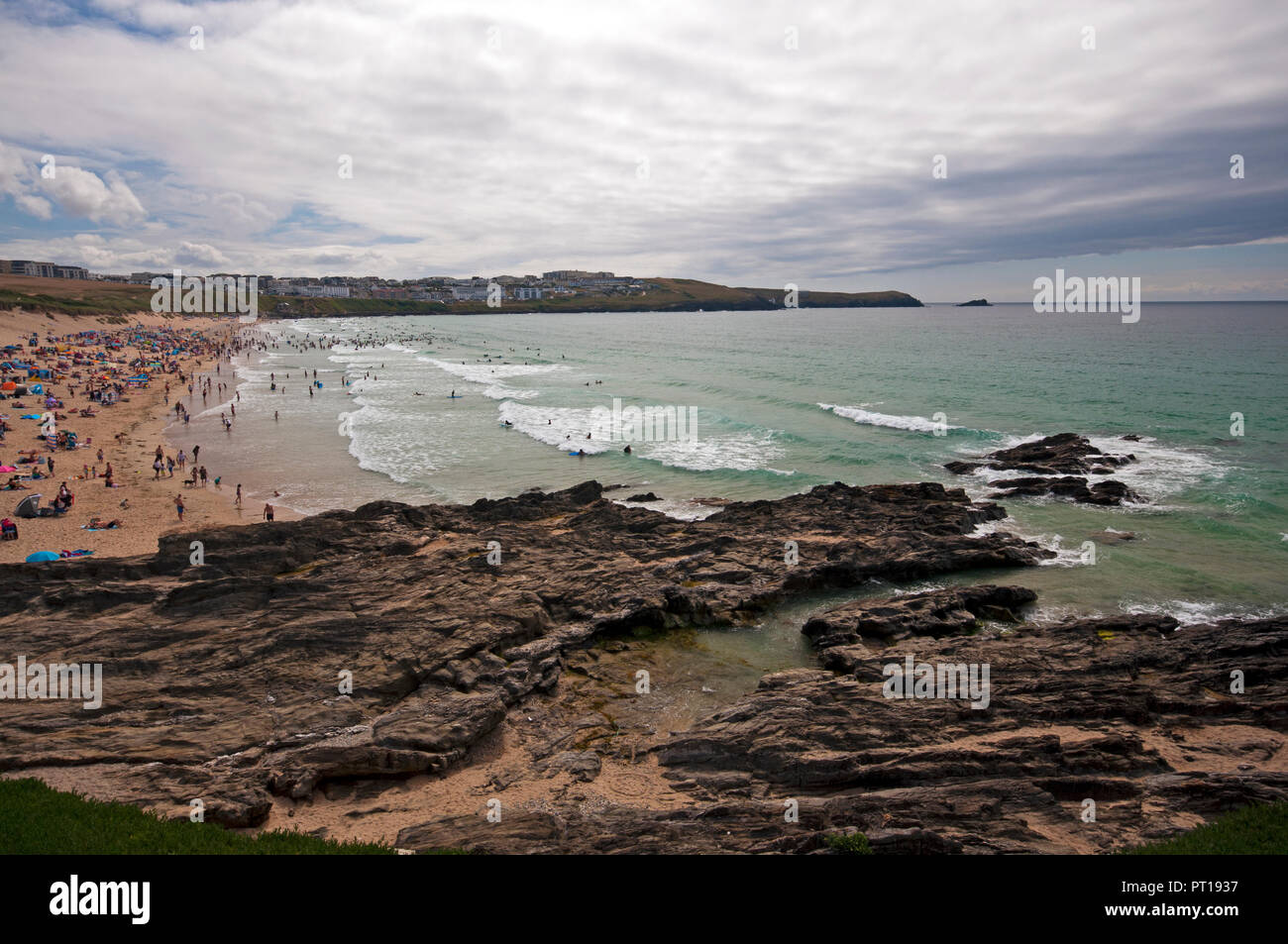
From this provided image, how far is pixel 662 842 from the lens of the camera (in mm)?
9484

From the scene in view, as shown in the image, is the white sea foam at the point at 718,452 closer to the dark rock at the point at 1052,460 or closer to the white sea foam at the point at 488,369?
the dark rock at the point at 1052,460

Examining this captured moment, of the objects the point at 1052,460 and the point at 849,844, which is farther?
the point at 1052,460

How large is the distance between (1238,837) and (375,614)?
1681 cm

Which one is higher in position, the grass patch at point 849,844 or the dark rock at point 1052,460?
the dark rock at point 1052,460

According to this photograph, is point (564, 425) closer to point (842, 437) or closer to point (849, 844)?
point (842, 437)

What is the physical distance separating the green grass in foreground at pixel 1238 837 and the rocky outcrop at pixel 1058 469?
903 inches

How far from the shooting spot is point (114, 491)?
1244 inches

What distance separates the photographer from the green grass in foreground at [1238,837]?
8.45 m

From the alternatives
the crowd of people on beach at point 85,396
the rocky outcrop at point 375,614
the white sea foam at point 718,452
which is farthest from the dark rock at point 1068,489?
the crowd of people on beach at point 85,396

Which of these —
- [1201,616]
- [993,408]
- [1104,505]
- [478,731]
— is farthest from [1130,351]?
[478,731]

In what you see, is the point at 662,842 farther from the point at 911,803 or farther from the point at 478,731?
the point at 478,731

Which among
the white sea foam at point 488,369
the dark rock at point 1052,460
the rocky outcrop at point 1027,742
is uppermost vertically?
the white sea foam at point 488,369
